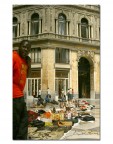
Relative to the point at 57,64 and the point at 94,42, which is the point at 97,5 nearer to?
the point at 94,42

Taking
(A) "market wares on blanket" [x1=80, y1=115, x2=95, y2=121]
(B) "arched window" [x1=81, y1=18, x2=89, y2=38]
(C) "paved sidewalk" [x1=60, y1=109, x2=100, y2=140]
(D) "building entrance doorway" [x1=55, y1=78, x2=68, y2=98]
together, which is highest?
(B) "arched window" [x1=81, y1=18, x2=89, y2=38]

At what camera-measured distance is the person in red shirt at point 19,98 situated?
4801 mm

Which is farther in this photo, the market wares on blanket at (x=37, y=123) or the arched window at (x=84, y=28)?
the arched window at (x=84, y=28)

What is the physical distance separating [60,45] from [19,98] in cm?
115

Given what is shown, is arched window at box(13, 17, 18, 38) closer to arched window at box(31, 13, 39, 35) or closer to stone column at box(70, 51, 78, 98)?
arched window at box(31, 13, 39, 35)

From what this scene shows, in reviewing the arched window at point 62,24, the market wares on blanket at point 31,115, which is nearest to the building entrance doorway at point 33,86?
the market wares on blanket at point 31,115

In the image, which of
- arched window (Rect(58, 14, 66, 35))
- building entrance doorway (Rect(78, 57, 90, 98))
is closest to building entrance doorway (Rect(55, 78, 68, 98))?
building entrance doorway (Rect(78, 57, 90, 98))

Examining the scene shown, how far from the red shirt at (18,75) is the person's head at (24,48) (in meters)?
0.08

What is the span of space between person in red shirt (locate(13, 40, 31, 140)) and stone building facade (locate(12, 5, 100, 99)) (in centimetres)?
15

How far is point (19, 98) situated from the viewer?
15.9 ft

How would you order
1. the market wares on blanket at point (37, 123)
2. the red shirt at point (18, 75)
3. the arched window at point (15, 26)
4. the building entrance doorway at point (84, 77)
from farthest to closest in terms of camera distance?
the building entrance doorway at point (84, 77), the arched window at point (15, 26), the market wares on blanket at point (37, 123), the red shirt at point (18, 75)

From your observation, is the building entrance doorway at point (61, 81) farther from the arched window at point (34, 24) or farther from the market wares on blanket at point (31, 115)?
the arched window at point (34, 24)

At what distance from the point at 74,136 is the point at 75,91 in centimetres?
77

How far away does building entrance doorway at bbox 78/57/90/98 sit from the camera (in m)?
5.17
